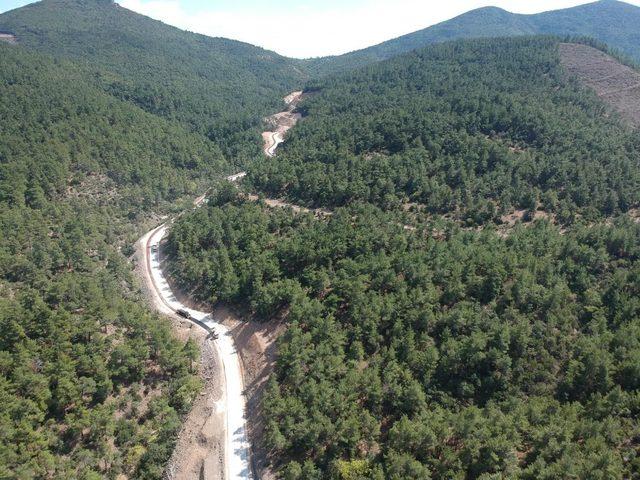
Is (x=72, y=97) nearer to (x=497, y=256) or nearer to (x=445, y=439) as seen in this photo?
(x=497, y=256)

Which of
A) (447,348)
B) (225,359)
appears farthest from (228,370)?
(447,348)

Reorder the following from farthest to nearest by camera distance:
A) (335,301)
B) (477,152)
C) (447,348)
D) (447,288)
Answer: (477,152) < (335,301) < (447,288) < (447,348)

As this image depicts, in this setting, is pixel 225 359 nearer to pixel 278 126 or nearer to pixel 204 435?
pixel 204 435

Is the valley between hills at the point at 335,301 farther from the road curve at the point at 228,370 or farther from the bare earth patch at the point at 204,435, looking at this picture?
the road curve at the point at 228,370

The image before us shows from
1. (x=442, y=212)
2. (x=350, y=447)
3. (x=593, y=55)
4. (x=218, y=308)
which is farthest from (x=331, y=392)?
(x=593, y=55)

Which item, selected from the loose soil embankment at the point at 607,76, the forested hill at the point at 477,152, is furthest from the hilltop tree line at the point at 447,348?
the loose soil embankment at the point at 607,76
